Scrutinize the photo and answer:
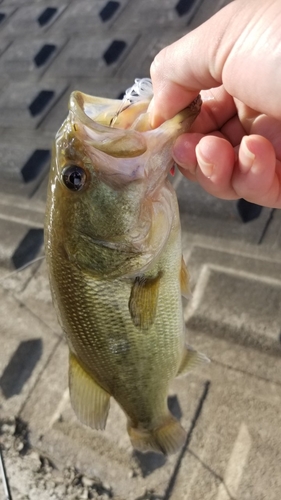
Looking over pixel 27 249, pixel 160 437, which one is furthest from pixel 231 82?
pixel 27 249

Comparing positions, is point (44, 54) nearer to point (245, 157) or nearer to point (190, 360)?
point (190, 360)

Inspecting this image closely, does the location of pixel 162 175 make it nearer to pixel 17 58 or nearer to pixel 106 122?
pixel 106 122

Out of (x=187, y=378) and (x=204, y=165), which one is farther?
(x=187, y=378)

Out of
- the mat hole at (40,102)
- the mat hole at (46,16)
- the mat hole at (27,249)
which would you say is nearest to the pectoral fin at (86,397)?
the mat hole at (27,249)

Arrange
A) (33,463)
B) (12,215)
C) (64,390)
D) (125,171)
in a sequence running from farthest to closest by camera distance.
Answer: (12,215)
(64,390)
(33,463)
(125,171)

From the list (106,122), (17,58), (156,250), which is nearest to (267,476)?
(156,250)

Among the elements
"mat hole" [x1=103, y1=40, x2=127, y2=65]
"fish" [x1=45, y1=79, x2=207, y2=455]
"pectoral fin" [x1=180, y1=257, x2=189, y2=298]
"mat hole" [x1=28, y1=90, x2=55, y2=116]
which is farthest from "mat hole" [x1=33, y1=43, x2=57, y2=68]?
"pectoral fin" [x1=180, y1=257, x2=189, y2=298]
